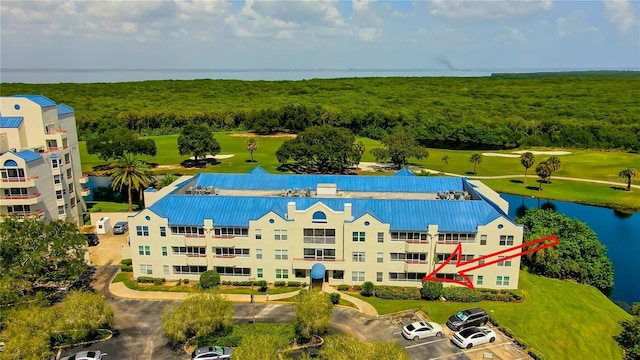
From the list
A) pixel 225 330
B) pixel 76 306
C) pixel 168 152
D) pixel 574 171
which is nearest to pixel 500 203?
pixel 225 330

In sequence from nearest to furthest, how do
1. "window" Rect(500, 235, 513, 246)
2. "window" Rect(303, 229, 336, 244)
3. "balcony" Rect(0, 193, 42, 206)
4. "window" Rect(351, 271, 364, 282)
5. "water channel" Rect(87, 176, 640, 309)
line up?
"window" Rect(500, 235, 513, 246) → "window" Rect(303, 229, 336, 244) → "window" Rect(351, 271, 364, 282) → "water channel" Rect(87, 176, 640, 309) → "balcony" Rect(0, 193, 42, 206)

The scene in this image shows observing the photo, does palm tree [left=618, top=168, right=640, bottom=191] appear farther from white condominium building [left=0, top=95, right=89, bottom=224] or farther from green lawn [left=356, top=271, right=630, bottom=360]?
white condominium building [left=0, top=95, right=89, bottom=224]

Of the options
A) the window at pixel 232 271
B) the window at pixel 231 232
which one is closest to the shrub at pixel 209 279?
the window at pixel 232 271

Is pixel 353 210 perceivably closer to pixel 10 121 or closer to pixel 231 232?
pixel 231 232

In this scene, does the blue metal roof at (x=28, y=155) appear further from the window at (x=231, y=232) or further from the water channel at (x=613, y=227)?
the water channel at (x=613, y=227)

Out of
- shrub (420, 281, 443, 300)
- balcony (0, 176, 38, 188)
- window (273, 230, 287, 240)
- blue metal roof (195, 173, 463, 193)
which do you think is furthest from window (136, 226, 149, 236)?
shrub (420, 281, 443, 300)

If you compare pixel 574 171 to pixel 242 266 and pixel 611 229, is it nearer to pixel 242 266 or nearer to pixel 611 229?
pixel 611 229
